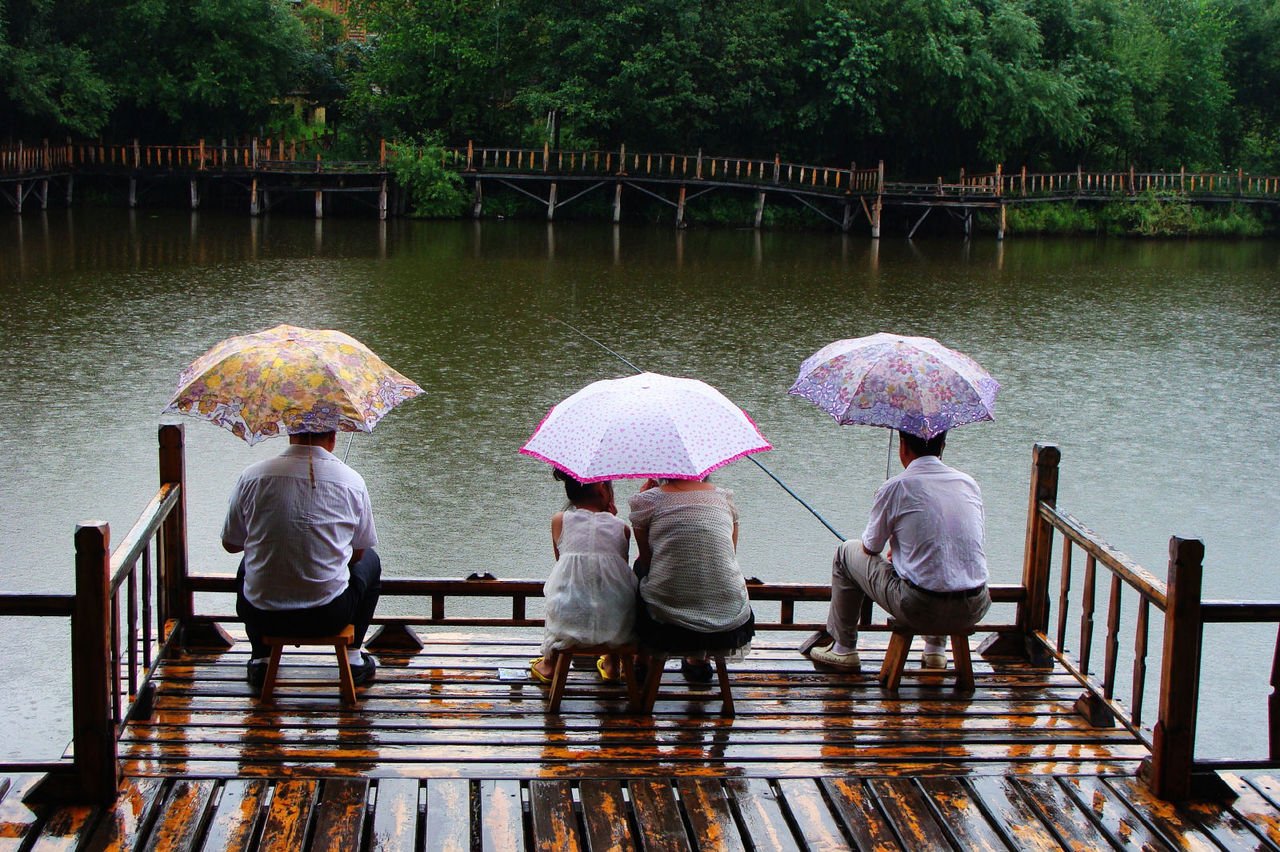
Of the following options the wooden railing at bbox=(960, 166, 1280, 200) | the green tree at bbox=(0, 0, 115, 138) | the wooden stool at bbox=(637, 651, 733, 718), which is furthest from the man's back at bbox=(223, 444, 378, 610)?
the wooden railing at bbox=(960, 166, 1280, 200)

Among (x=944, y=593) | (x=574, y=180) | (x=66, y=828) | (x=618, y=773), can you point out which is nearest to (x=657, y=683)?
(x=618, y=773)

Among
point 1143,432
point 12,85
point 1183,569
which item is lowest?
point 1143,432

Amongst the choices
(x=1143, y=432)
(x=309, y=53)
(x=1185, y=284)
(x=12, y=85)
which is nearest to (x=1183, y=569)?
(x=1143, y=432)

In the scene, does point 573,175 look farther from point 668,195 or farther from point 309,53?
point 309,53

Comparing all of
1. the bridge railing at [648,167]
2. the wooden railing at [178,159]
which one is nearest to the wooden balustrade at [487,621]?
the wooden railing at [178,159]

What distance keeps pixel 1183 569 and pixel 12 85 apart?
28169 mm

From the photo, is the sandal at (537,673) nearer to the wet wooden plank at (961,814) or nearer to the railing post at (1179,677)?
the wet wooden plank at (961,814)

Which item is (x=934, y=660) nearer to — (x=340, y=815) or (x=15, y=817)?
(x=340, y=815)

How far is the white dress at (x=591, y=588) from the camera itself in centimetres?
453

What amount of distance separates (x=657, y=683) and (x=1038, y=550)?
1.58 meters

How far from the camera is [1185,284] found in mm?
24578

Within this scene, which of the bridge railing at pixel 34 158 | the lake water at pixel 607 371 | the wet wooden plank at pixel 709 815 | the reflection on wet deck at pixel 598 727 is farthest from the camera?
the bridge railing at pixel 34 158

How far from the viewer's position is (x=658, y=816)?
3883 millimetres

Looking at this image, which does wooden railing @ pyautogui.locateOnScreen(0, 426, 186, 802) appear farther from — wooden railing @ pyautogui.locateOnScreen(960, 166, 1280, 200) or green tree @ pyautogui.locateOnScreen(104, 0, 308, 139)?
wooden railing @ pyautogui.locateOnScreen(960, 166, 1280, 200)
